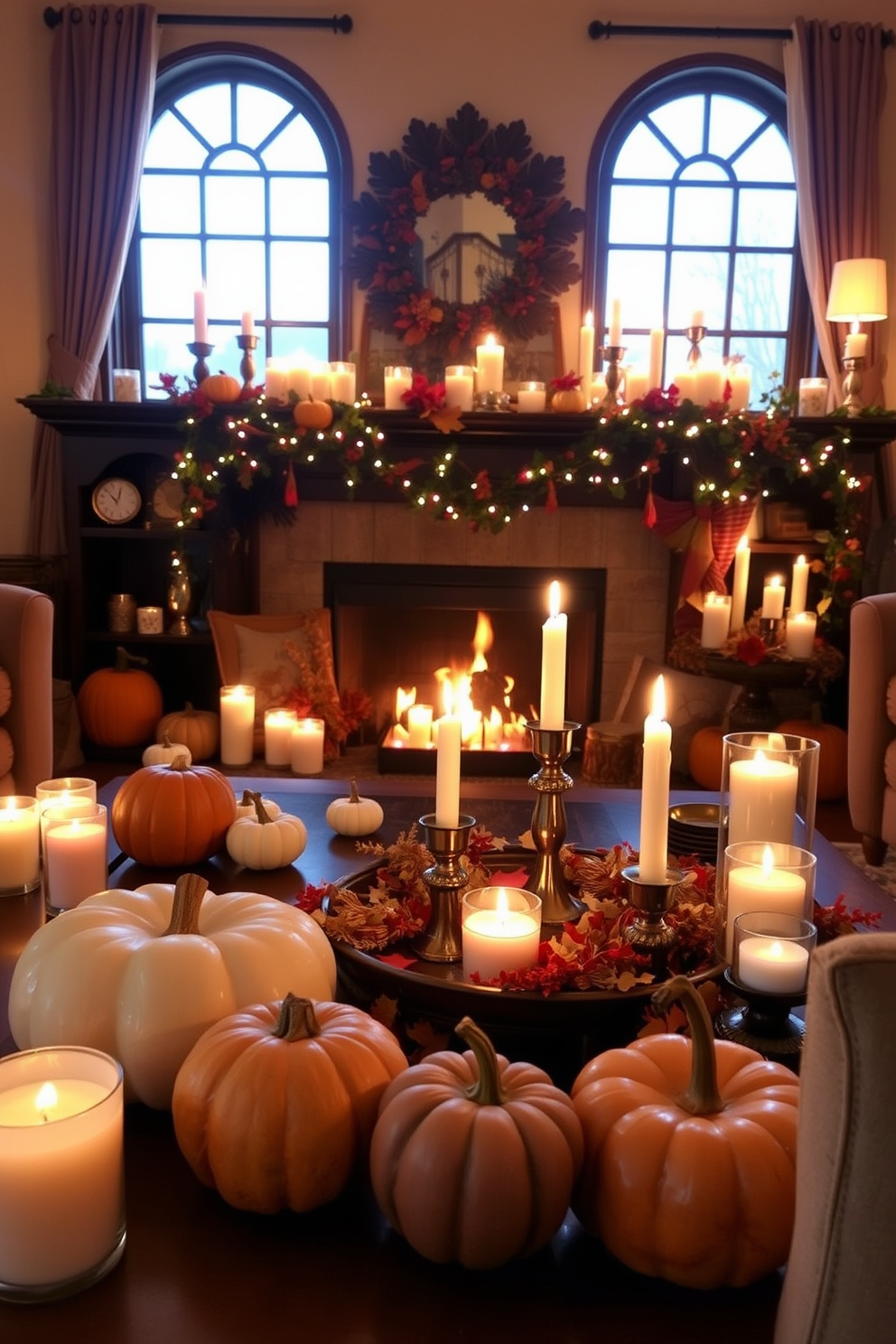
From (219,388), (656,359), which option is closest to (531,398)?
(656,359)

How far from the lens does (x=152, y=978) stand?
3.08 ft

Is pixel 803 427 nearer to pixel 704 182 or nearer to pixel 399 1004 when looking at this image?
pixel 704 182

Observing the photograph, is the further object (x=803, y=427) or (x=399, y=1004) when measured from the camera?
(x=803, y=427)

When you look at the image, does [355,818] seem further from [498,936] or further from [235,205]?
[235,205]

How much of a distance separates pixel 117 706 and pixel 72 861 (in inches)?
115

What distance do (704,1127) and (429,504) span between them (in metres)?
3.40

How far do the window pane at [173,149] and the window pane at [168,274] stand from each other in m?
0.30

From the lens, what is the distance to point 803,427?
396 cm

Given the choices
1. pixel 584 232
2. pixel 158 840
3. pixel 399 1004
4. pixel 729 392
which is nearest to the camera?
pixel 399 1004

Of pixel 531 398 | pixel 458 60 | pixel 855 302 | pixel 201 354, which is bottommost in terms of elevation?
pixel 531 398

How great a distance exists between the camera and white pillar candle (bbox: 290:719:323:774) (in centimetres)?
374

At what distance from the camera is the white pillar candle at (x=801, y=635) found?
3756 millimetres

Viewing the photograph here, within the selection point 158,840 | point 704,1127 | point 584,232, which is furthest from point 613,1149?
point 584,232

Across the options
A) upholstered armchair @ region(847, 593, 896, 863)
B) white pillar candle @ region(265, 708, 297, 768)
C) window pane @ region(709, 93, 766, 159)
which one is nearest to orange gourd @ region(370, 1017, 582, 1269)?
upholstered armchair @ region(847, 593, 896, 863)
